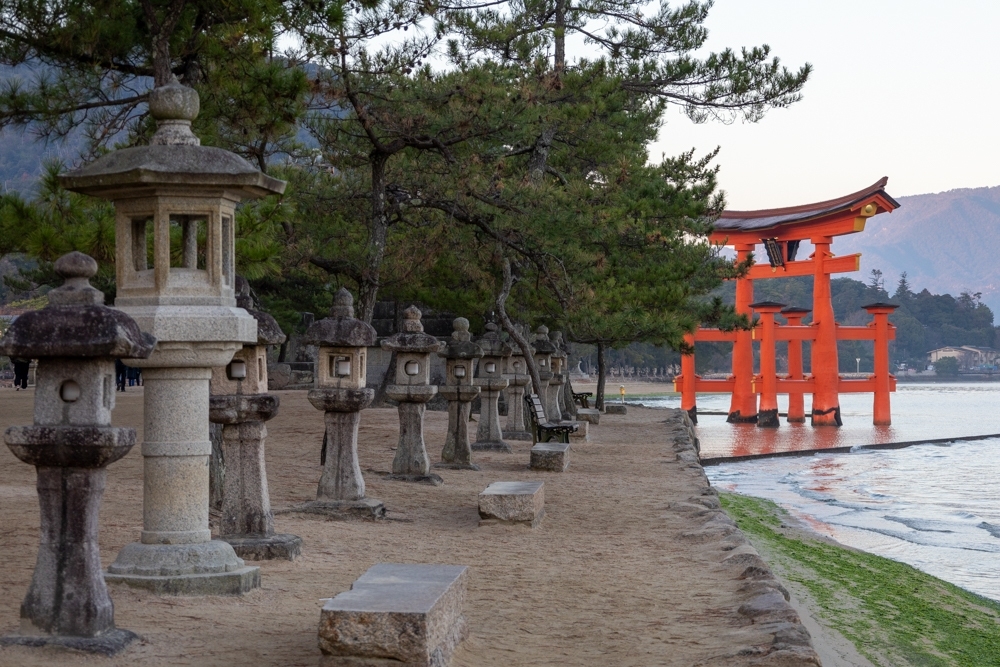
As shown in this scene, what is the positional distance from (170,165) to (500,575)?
3.32 meters

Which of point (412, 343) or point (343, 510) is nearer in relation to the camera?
point (343, 510)

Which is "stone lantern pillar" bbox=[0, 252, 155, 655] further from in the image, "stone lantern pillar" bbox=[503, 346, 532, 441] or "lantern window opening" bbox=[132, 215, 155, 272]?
"stone lantern pillar" bbox=[503, 346, 532, 441]

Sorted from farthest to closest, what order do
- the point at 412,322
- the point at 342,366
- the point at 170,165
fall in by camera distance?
the point at 412,322
the point at 342,366
the point at 170,165

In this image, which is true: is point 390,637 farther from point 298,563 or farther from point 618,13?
point 618,13

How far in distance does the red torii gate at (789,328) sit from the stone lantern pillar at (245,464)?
29276mm

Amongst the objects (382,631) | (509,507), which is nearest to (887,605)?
(509,507)

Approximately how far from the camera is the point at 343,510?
911 cm

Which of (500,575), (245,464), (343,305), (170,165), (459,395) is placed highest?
(170,165)

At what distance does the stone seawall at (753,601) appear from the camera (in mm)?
5098

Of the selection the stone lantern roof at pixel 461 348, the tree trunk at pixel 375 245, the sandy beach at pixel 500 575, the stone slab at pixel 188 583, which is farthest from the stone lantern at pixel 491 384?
the stone slab at pixel 188 583

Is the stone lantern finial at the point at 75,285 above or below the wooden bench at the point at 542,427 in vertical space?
above

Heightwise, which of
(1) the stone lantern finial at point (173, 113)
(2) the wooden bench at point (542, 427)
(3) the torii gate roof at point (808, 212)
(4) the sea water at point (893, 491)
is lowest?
(4) the sea water at point (893, 491)

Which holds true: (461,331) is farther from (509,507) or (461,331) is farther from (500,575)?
(500,575)

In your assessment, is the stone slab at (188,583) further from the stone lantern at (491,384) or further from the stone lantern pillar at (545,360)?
the stone lantern pillar at (545,360)
